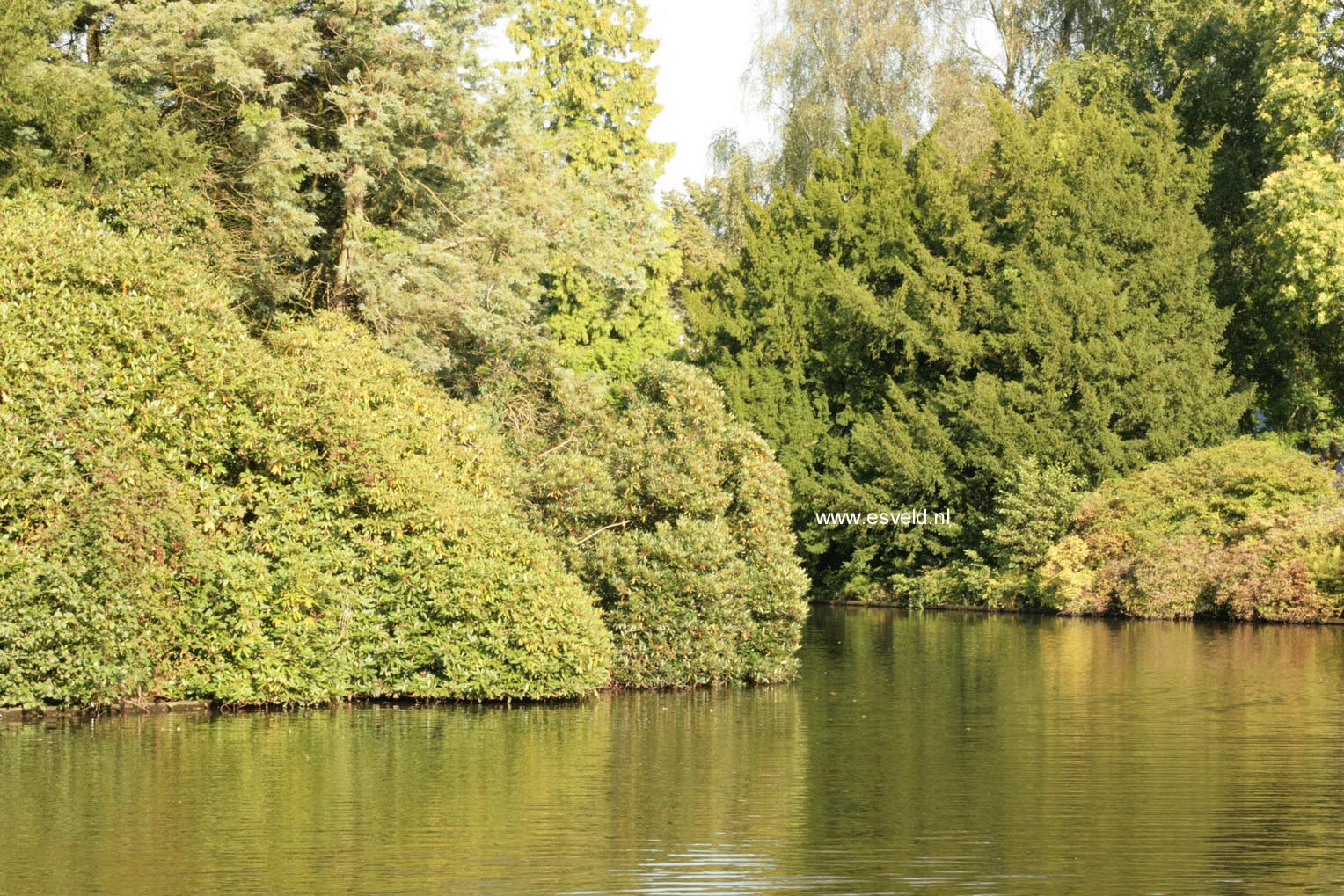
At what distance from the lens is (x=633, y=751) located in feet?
54.6

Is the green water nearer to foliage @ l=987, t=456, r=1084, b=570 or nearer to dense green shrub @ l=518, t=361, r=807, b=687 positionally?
dense green shrub @ l=518, t=361, r=807, b=687

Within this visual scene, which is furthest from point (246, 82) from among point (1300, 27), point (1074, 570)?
point (1300, 27)

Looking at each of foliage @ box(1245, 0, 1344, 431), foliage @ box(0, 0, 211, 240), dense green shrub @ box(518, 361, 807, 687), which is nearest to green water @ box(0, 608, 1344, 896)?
dense green shrub @ box(518, 361, 807, 687)

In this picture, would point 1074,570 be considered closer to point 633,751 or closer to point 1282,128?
point 1282,128

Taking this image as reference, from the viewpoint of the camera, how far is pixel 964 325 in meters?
44.6

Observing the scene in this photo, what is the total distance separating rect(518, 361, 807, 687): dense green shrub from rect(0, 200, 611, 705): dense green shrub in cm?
126

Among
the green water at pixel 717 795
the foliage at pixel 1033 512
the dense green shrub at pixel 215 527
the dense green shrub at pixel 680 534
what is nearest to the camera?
the green water at pixel 717 795

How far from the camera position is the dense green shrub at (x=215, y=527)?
61.3ft

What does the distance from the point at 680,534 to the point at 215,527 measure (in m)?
6.21

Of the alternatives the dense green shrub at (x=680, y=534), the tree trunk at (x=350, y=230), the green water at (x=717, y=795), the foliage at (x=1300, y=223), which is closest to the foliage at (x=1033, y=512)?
the foliage at (x=1300, y=223)

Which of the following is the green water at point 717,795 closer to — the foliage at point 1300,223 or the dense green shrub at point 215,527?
the dense green shrub at point 215,527

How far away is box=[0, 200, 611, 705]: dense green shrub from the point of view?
18.7m

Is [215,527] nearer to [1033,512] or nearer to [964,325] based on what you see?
[1033,512]

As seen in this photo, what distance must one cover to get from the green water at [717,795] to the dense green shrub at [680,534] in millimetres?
701
